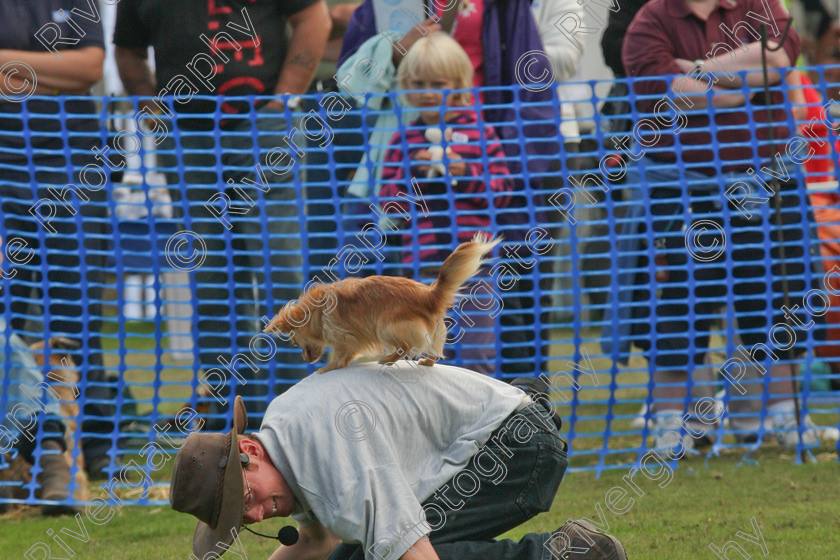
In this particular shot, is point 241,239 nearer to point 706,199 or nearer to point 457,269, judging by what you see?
point 706,199

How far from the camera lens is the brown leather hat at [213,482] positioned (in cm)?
217

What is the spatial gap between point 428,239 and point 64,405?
1.66 m

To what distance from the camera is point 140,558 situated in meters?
3.13

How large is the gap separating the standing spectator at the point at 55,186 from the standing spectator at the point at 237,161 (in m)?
0.37

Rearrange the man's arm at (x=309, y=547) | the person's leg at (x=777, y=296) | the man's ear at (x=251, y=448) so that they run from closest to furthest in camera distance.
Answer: the man's ear at (x=251, y=448) → the man's arm at (x=309, y=547) → the person's leg at (x=777, y=296)

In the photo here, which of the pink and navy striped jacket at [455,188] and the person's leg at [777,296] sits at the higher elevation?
the pink and navy striped jacket at [455,188]

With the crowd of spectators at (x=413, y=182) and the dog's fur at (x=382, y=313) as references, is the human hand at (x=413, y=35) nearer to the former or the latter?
the crowd of spectators at (x=413, y=182)

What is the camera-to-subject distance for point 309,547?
2627 mm

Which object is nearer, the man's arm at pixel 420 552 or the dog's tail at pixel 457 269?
the man's arm at pixel 420 552

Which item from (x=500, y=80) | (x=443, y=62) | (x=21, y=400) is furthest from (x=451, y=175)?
(x=21, y=400)

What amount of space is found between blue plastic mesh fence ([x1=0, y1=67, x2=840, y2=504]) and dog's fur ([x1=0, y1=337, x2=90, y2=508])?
1cm

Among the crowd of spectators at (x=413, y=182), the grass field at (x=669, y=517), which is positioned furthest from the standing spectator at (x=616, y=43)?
the grass field at (x=669, y=517)

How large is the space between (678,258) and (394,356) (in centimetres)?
235

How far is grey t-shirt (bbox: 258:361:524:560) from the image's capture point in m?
2.17
